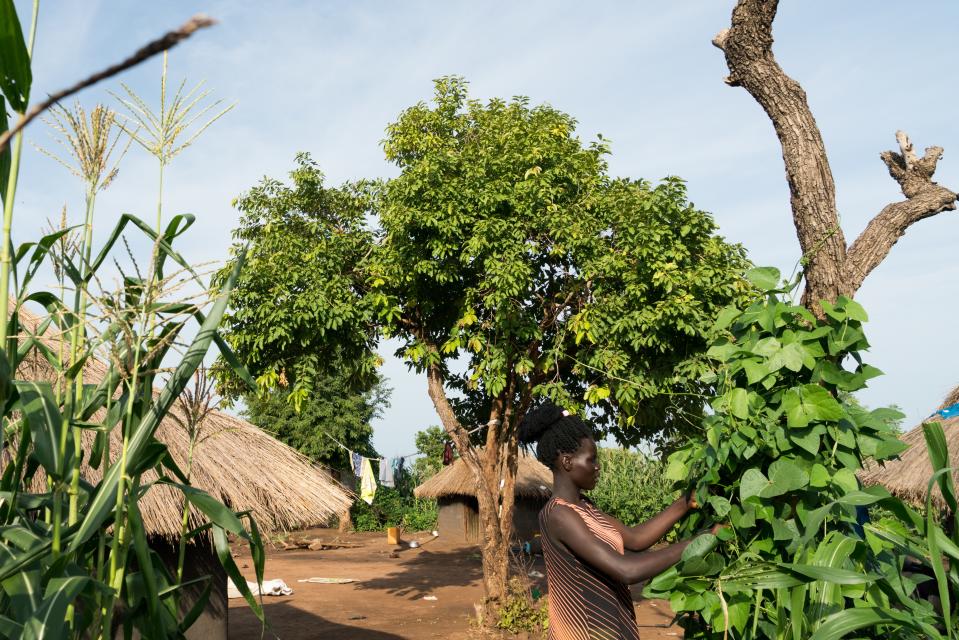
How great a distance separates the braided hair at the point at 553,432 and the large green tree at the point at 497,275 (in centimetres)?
685

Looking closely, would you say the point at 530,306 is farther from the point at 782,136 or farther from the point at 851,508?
the point at 851,508

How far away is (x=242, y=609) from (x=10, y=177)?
13266 millimetres

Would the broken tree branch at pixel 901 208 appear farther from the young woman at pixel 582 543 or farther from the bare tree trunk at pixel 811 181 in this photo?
the young woman at pixel 582 543

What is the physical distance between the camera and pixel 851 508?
1.83 meters

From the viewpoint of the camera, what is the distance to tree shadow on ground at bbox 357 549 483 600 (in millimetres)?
15398

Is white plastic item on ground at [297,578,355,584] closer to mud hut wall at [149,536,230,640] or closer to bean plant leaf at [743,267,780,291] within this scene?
mud hut wall at [149,536,230,640]

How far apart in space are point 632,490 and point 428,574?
644 centimetres

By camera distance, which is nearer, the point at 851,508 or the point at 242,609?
the point at 851,508

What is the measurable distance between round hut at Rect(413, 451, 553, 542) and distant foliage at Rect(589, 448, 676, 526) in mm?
1501

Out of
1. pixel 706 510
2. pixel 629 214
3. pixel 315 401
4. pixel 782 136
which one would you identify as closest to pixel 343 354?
pixel 629 214

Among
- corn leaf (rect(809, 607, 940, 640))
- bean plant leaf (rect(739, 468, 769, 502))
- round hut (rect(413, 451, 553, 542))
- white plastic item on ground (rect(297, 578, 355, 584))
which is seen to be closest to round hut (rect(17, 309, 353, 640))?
bean plant leaf (rect(739, 468, 769, 502))

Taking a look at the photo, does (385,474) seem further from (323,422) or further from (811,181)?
(811,181)

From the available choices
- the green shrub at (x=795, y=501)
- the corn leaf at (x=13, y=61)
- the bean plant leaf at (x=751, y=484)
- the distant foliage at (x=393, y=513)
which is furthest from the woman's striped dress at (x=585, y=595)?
the distant foliage at (x=393, y=513)

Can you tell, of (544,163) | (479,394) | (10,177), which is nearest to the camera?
(10,177)
